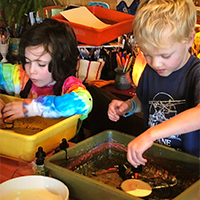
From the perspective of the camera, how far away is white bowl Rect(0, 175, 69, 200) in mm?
732

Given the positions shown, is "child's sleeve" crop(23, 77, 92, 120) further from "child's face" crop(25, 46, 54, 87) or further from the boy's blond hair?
the boy's blond hair

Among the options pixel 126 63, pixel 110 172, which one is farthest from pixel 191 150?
pixel 126 63

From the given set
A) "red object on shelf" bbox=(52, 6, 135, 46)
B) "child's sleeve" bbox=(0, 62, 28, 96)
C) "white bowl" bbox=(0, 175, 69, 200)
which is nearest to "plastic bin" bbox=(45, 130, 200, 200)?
"white bowl" bbox=(0, 175, 69, 200)

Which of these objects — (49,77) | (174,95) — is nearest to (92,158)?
(174,95)

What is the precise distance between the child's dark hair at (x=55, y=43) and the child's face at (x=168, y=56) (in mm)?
492

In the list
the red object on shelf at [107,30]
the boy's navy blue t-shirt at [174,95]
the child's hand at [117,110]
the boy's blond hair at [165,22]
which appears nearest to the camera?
the boy's blond hair at [165,22]

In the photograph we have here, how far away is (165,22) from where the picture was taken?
79cm

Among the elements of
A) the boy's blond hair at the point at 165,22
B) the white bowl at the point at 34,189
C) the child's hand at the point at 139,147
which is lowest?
the white bowl at the point at 34,189

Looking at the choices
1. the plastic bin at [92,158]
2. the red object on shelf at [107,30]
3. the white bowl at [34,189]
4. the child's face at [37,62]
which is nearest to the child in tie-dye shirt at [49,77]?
the child's face at [37,62]

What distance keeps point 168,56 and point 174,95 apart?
0.59 ft

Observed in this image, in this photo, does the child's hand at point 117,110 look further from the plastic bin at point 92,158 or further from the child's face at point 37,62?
the child's face at point 37,62

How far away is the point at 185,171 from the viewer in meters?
0.79

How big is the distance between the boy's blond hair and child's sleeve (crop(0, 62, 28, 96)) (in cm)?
78

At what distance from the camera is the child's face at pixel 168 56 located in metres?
0.82
